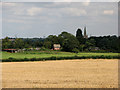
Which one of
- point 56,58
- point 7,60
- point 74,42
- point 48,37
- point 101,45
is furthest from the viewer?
point 48,37

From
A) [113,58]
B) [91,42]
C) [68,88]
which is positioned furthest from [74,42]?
[68,88]

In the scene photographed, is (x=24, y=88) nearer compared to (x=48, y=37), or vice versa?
(x=24, y=88)

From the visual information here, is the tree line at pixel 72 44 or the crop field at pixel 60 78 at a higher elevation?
the tree line at pixel 72 44

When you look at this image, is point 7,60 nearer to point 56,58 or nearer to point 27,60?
point 27,60

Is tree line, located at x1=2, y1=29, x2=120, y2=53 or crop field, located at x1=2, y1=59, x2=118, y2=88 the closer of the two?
crop field, located at x1=2, y1=59, x2=118, y2=88

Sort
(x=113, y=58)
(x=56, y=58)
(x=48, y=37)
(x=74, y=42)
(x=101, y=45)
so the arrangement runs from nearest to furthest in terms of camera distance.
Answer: (x=56, y=58) → (x=113, y=58) → (x=74, y=42) → (x=101, y=45) → (x=48, y=37)

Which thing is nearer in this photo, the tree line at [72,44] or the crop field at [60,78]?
the crop field at [60,78]

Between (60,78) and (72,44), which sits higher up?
(72,44)

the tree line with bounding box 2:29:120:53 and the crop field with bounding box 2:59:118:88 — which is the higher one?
the tree line with bounding box 2:29:120:53

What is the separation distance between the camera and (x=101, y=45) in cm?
10319

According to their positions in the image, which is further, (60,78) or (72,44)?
(72,44)

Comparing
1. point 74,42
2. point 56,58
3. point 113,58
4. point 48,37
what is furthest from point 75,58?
point 48,37

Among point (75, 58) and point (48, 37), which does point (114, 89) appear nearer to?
point (75, 58)

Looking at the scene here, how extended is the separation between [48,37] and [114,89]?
103 m
